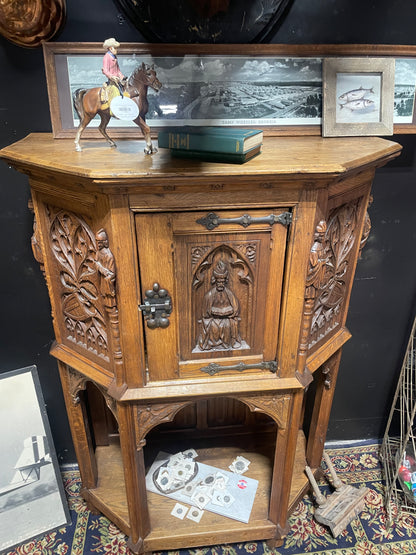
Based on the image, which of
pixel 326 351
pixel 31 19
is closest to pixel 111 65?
pixel 31 19

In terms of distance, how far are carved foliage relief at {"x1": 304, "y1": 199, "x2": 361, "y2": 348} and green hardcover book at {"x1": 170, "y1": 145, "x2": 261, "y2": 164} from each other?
321 millimetres

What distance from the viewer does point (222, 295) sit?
1455mm

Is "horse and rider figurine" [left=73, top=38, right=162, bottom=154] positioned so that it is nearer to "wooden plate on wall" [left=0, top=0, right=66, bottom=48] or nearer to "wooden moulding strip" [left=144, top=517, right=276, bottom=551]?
"wooden plate on wall" [left=0, top=0, right=66, bottom=48]

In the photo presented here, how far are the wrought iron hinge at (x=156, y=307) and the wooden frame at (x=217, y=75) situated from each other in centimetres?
65

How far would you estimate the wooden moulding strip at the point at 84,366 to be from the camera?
1.58 meters

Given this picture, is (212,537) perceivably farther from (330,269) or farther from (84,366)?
(330,269)

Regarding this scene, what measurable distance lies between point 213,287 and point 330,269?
1.54ft

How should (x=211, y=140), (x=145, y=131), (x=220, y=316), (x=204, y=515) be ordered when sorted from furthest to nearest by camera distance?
(x=204, y=515) < (x=220, y=316) < (x=145, y=131) < (x=211, y=140)

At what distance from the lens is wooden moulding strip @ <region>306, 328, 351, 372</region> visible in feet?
5.40

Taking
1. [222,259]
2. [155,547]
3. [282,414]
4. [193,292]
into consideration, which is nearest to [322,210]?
[222,259]

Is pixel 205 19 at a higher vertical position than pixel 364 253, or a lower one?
higher

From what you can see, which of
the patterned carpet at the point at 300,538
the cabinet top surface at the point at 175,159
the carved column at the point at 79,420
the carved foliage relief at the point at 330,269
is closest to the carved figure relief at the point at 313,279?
the carved foliage relief at the point at 330,269

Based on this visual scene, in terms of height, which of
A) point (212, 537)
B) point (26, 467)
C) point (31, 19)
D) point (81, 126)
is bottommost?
point (212, 537)

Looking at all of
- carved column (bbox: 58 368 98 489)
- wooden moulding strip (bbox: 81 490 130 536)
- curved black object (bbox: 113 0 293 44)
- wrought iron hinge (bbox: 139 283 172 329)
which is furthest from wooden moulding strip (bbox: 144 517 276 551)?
curved black object (bbox: 113 0 293 44)
